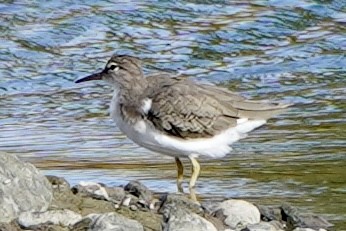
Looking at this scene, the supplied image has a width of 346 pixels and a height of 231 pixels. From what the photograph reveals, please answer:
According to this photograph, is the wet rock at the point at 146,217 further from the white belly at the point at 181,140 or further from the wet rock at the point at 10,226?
the white belly at the point at 181,140

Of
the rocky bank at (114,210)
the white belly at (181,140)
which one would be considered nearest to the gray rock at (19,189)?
the rocky bank at (114,210)

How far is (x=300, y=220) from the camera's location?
8305mm

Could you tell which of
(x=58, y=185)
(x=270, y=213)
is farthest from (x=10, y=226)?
(x=270, y=213)

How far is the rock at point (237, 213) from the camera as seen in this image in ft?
27.1

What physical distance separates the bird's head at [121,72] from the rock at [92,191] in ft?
4.27

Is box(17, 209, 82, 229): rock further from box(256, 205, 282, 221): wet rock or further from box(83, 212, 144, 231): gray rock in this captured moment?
box(256, 205, 282, 221): wet rock

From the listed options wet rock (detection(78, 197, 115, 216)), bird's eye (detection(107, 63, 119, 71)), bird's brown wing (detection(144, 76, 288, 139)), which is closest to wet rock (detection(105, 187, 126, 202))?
wet rock (detection(78, 197, 115, 216))

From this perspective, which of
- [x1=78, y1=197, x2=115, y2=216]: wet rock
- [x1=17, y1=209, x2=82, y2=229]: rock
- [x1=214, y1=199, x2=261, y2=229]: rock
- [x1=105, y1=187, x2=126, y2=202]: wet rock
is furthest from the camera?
[x1=105, y1=187, x2=126, y2=202]: wet rock

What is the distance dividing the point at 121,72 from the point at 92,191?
64.8 inches

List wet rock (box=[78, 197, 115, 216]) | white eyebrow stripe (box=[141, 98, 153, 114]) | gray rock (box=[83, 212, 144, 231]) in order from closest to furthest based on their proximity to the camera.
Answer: gray rock (box=[83, 212, 144, 231])
wet rock (box=[78, 197, 115, 216])
white eyebrow stripe (box=[141, 98, 153, 114])

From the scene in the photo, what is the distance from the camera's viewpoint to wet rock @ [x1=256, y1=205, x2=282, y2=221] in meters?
Answer: 8.45

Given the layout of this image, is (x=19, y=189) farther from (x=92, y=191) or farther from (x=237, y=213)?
(x=237, y=213)

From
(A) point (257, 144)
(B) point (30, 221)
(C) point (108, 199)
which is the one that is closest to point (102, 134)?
(A) point (257, 144)

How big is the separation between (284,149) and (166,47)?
505 centimetres
